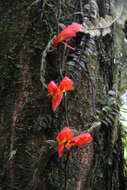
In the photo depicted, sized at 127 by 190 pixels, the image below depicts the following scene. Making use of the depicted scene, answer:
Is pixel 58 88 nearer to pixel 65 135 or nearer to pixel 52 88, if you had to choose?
pixel 52 88

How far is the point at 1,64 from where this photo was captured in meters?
1.24

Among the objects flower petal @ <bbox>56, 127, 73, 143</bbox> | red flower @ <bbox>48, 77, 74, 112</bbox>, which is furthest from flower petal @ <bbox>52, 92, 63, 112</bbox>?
flower petal @ <bbox>56, 127, 73, 143</bbox>

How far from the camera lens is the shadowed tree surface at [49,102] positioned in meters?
1.17

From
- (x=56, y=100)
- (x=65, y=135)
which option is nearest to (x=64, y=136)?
(x=65, y=135)

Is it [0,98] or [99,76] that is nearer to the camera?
[0,98]

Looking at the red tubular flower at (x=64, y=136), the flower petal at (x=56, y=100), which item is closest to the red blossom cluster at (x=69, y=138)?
the red tubular flower at (x=64, y=136)

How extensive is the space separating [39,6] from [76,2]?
0.23 meters

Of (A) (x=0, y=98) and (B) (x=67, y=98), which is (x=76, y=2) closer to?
(B) (x=67, y=98)

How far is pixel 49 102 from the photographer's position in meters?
1.21

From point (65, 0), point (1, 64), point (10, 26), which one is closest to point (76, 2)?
point (65, 0)

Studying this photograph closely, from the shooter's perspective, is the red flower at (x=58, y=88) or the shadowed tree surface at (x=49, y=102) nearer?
the red flower at (x=58, y=88)

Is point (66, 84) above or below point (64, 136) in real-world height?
above

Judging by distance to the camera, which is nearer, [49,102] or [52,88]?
[52,88]

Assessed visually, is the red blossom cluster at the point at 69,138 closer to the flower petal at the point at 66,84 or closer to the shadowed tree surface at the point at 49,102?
the shadowed tree surface at the point at 49,102
